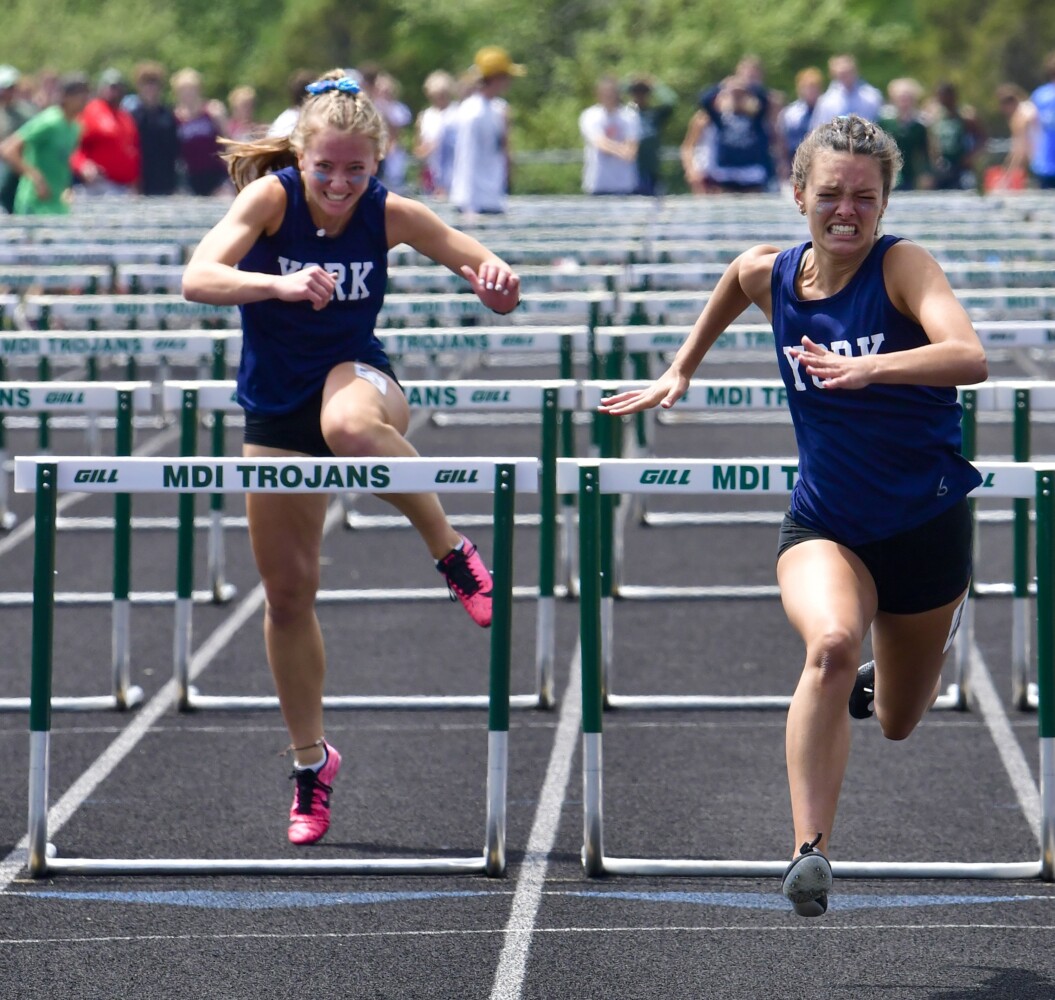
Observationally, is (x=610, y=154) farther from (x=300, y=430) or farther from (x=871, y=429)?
(x=871, y=429)

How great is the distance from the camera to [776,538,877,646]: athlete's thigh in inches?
179

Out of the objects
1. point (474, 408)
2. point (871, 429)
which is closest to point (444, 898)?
point (871, 429)

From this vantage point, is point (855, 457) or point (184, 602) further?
point (184, 602)

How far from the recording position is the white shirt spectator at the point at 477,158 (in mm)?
17094

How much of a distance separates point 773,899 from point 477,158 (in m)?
12.3

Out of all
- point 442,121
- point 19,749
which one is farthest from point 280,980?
point 442,121

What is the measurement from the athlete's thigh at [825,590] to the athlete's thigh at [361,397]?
51.6 inches

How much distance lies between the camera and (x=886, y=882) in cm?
560

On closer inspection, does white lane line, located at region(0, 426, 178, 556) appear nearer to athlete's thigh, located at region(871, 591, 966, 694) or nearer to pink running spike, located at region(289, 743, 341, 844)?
pink running spike, located at region(289, 743, 341, 844)

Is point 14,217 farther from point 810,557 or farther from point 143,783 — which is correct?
point 810,557

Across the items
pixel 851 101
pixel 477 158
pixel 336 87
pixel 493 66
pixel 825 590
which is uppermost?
pixel 851 101

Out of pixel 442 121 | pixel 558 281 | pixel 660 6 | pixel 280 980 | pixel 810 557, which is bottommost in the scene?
pixel 280 980

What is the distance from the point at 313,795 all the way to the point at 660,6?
36.9 metres

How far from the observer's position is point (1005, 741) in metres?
7.02
